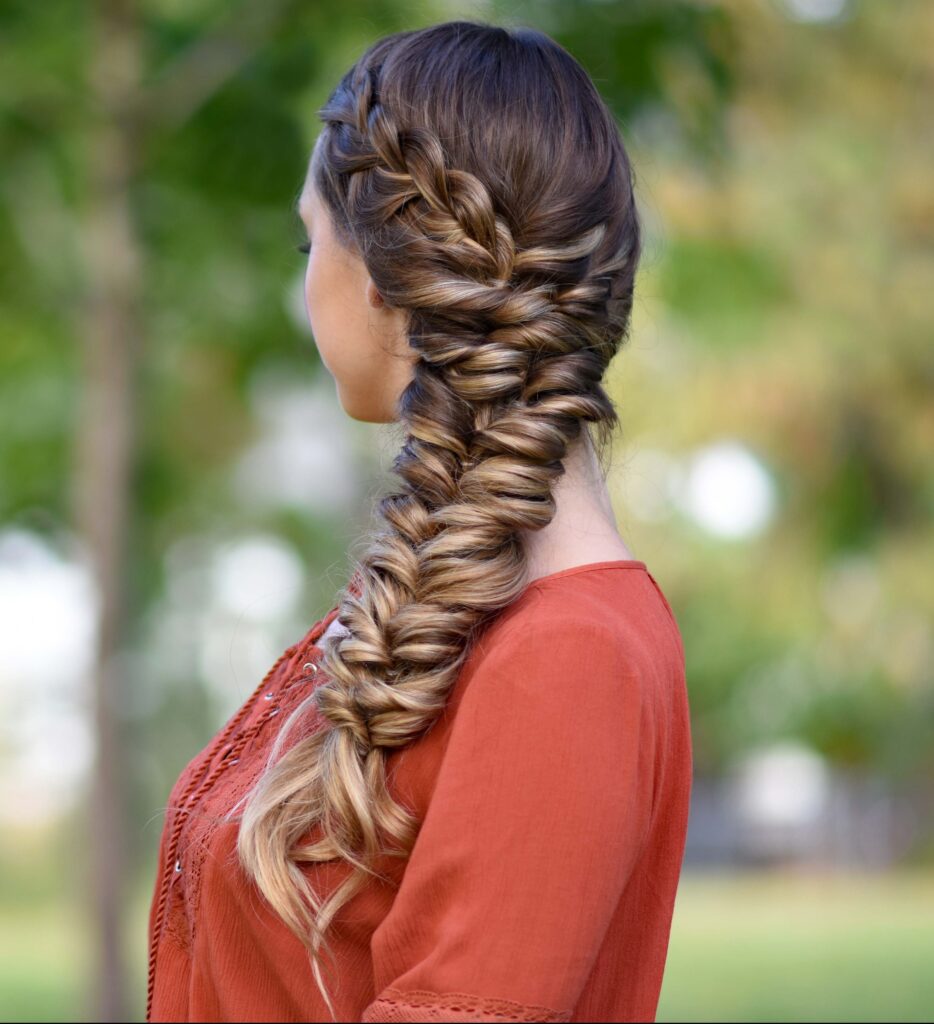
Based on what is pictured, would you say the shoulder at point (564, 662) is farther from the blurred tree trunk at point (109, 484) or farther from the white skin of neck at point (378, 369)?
the blurred tree trunk at point (109, 484)

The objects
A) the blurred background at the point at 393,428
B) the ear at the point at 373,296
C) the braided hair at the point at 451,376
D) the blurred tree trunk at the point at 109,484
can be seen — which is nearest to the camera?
the braided hair at the point at 451,376

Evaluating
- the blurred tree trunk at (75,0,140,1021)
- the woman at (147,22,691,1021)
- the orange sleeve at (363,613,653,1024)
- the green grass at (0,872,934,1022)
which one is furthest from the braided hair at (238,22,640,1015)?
the green grass at (0,872,934,1022)

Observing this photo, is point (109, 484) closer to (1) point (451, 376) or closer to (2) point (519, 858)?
(1) point (451, 376)

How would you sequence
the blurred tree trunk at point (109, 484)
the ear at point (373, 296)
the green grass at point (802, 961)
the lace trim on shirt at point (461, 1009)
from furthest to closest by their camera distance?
1. the green grass at point (802, 961)
2. the blurred tree trunk at point (109, 484)
3. the ear at point (373, 296)
4. the lace trim on shirt at point (461, 1009)

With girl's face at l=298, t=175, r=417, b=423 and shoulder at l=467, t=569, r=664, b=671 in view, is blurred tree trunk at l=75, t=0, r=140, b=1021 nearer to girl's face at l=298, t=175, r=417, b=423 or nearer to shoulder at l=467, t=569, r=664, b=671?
girl's face at l=298, t=175, r=417, b=423

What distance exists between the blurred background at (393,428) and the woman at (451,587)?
0.21 meters

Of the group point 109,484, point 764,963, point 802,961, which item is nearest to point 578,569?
point 109,484

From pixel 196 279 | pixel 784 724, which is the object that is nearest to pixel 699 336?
pixel 196 279

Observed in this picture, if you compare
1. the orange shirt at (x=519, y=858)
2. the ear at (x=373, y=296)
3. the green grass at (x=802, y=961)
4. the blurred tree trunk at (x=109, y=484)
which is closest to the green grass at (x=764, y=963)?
the green grass at (x=802, y=961)

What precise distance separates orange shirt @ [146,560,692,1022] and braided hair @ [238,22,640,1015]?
0.04m

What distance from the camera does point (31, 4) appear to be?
4.92 metres

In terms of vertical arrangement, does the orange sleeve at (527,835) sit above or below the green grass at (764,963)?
below

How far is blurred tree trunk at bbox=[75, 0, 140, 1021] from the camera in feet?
17.7

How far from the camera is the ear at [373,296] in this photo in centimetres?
154
